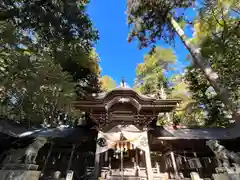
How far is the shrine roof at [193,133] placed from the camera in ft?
25.8

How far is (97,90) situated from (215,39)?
334 inches

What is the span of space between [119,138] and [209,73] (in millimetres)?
5175

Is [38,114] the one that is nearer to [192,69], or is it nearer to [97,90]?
[97,90]

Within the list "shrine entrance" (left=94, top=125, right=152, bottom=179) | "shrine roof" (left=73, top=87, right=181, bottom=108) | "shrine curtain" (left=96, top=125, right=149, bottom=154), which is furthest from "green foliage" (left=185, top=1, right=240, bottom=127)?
"shrine entrance" (left=94, top=125, right=152, bottom=179)

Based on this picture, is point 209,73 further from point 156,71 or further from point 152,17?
point 156,71

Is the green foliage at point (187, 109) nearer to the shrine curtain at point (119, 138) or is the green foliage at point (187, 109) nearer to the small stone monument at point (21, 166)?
the shrine curtain at point (119, 138)

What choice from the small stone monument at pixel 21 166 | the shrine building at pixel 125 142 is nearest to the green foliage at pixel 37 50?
the shrine building at pixel 125 142

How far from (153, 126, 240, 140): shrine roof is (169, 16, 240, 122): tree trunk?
1.19 metres

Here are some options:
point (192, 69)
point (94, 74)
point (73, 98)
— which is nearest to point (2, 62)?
point (73, 98)

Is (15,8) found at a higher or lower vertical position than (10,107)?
higher

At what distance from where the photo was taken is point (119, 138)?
675 cm

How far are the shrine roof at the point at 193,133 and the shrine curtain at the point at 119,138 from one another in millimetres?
1346

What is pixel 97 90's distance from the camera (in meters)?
12.5

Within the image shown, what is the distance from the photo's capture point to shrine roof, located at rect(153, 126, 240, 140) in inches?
Result: 309
